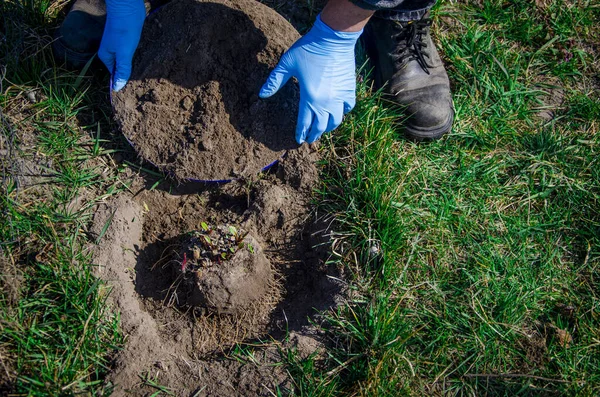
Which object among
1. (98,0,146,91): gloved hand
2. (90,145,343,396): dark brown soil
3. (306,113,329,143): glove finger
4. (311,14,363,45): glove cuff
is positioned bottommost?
(90,145,343,396): dark brown soil

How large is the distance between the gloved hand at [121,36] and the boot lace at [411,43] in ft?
3.76

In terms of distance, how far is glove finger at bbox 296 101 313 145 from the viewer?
206cm

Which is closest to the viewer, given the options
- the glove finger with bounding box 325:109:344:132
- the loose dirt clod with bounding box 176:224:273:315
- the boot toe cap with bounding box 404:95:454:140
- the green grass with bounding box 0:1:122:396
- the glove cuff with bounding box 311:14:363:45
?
the green grass with bounding box 0:1:122:396

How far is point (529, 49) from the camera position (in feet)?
8.67

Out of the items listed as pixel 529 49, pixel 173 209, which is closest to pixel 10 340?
pixel 173 209

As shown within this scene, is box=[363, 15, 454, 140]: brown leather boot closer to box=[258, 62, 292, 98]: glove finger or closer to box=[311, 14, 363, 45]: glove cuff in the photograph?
box=[311, 14, 363, 45]: glove cuff

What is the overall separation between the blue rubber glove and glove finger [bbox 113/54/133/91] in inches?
22.8

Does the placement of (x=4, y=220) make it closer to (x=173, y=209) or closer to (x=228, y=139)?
(x=173, y=209)

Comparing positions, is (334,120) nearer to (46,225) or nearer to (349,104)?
(349,104)

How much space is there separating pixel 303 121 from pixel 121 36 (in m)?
0.82

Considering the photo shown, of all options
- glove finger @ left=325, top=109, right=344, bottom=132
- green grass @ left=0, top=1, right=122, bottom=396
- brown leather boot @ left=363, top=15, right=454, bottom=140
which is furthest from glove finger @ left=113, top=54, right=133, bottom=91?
brown leather boot @ left=363, top=15, right=454, bottom=140

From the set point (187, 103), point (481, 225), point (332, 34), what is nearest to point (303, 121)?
point (332, 34)

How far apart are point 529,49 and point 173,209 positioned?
1.97m

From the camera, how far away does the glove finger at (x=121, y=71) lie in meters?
2.11
